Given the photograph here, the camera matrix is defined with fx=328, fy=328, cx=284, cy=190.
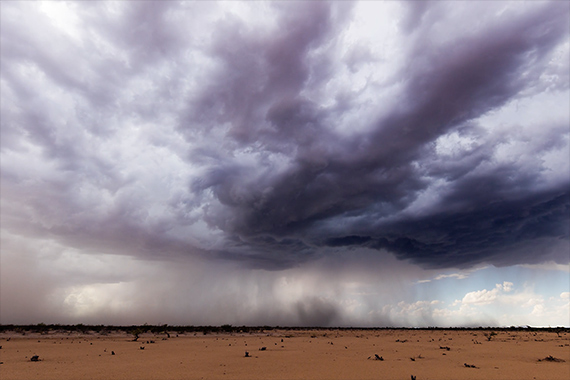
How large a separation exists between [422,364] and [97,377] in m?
20.0

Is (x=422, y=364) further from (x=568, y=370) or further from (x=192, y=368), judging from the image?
(x=192, y=368)

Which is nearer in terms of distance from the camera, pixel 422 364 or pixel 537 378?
pixel 537 378

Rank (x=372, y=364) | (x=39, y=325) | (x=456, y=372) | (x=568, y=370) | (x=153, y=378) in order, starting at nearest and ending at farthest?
(x=153, y=378)
(x=456, y=372)
(x=568, y=370)
(x=372, y=364)
(x=39, y=325)

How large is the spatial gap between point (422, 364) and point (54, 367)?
23.8 metres

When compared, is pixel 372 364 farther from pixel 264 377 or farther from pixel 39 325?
pixel 39 325

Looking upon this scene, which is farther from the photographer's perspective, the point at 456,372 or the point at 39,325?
the point at 39,325

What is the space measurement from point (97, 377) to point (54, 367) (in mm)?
5742

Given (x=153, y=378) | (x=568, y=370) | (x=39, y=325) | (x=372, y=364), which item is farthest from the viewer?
(x=39, y=325)

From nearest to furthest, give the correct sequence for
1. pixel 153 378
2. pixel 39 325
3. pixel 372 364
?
1. pixel 153 378
2. pixel 372 364
3. pixel 39 325

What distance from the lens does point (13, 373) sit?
18.1 metres

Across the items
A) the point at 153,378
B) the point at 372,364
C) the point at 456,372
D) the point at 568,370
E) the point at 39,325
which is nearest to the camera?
the point at 153,378

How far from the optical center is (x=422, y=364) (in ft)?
73.5

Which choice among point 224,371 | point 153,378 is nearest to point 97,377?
point 153,378

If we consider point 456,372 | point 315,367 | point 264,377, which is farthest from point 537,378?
point 264,377
